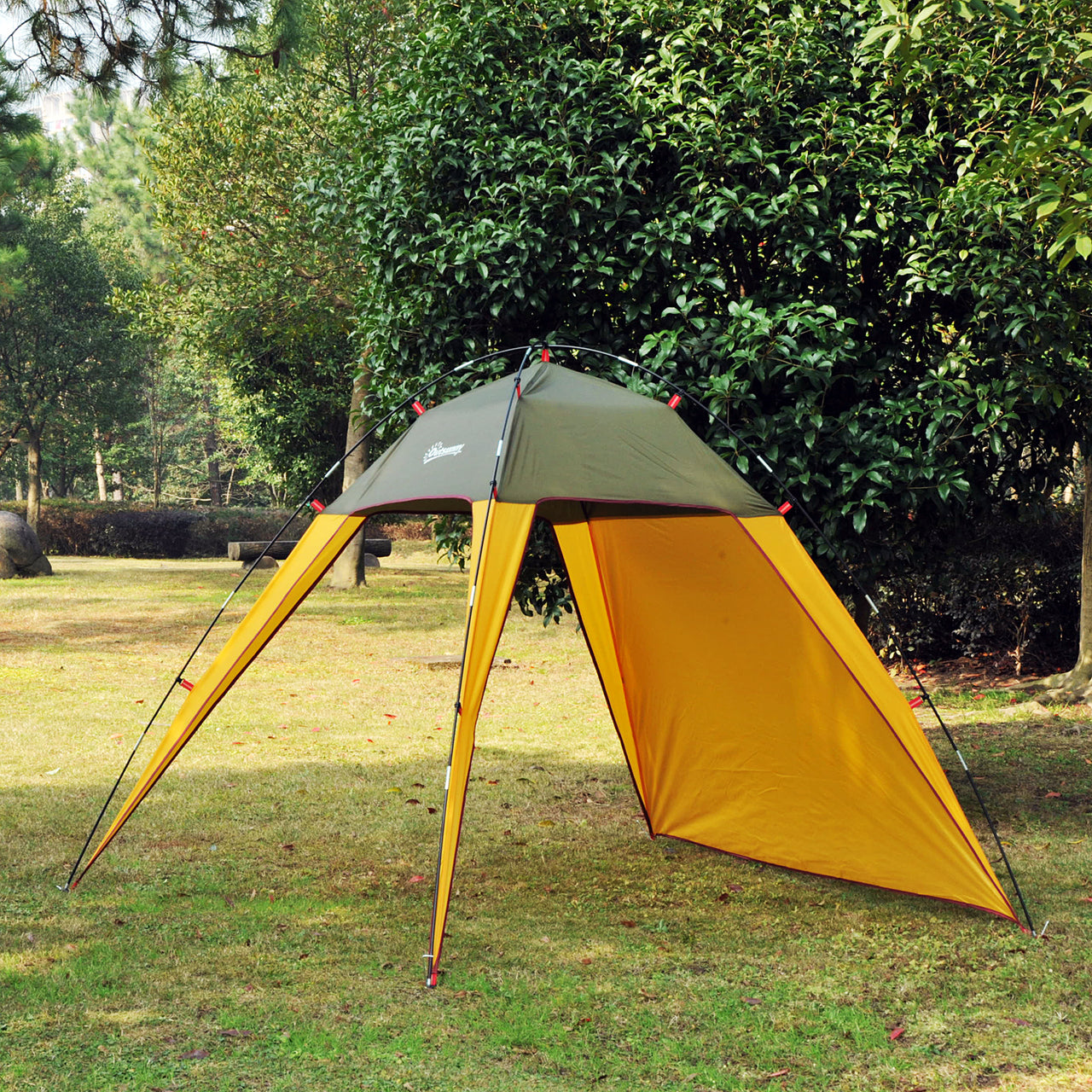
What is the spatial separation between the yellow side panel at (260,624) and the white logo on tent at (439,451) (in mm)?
390

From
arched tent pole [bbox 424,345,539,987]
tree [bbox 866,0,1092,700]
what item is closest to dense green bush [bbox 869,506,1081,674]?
tree [bbox 866,0,1092,700]

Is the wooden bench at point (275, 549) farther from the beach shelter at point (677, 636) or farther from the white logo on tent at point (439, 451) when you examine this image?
the white logo on tent at point (439, 451)

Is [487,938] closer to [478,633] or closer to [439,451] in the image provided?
[478,633]

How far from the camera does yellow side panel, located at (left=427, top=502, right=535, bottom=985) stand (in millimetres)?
3936

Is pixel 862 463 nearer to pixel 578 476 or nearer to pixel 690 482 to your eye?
pixel 690 482

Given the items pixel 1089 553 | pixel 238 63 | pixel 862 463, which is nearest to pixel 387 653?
pixel 238 63

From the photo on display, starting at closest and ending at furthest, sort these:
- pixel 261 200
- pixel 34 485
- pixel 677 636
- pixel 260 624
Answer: pixel 260 624
pixel 677 636
pixel 261 200
pixel 34 485

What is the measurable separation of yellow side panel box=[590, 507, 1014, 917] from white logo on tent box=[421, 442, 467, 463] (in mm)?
1157

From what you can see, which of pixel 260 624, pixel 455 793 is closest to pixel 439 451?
pixel 260 624

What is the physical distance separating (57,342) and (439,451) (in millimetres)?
26293

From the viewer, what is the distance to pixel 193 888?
494cm

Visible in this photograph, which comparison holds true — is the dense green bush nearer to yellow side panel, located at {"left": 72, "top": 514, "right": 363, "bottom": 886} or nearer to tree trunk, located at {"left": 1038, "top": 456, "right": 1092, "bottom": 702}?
tree trunk, located at {"left": 1038, "top": 456, "right": 1092, "bottom": 702}

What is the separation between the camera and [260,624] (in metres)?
4.68

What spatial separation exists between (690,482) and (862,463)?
46.0 inches
